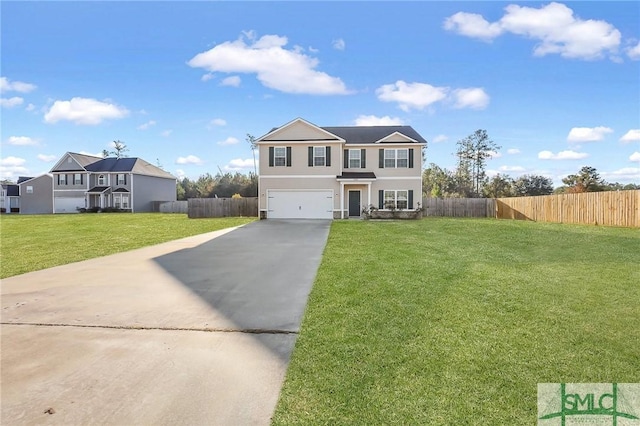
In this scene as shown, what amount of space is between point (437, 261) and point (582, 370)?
4693mm

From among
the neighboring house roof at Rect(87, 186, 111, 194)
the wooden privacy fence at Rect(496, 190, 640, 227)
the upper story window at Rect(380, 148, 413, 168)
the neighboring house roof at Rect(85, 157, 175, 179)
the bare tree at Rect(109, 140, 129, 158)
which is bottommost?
the wooden privacy fence at Rect(496, 190, 640, 227)

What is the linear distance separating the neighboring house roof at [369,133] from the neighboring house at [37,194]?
39102mm

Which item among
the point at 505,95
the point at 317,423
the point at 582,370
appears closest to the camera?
the point at 317,423

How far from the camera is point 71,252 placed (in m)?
9.82

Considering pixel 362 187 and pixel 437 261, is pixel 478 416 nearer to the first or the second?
pixel 437 261

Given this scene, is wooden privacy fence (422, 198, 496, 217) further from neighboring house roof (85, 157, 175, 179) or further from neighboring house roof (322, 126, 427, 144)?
neighboring house roof (85, 157, 175, 179)

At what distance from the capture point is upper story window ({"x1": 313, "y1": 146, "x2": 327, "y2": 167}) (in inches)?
899

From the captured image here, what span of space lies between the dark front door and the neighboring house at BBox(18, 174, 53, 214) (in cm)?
4083

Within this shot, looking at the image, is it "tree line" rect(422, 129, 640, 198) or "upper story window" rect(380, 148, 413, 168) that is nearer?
"upper story window" rect(380, 148, 413, 168)

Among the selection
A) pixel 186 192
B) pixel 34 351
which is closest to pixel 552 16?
pixel 34 351

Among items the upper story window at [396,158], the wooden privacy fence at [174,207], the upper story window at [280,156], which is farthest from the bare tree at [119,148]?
the upper story window at [396,158]

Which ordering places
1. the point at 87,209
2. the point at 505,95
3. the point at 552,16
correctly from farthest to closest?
1. the point at 87,209
2. the point at 505,95
3. the point at 552,16

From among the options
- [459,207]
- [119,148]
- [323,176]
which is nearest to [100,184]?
[119,148]

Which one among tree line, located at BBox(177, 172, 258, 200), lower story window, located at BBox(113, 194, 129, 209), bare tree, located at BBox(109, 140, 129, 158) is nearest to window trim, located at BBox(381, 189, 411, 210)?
tree line, located at BBox(177, 172, 258, 200)
